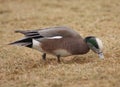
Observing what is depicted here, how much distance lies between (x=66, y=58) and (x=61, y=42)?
0.62m

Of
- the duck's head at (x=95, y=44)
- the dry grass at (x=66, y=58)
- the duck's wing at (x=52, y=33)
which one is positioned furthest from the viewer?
the duck's wing at (x=52, y=33)

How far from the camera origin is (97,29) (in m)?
9.08

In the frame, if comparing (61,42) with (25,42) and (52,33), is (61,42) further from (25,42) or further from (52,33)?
(25,42)

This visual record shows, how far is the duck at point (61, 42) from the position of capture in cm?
622

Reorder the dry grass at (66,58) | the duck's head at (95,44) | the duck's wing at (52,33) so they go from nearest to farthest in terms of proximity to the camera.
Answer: the dry grass at (66,58), the duck's head at (95,44), the duck's wing at (52,33)

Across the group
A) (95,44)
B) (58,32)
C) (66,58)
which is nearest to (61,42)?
(58,32)

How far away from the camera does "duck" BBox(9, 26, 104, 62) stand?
20.4 ft

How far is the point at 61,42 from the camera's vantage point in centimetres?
623

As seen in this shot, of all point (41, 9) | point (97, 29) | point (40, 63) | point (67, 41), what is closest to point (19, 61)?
point (40, 63)

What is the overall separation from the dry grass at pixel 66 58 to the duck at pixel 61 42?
0.58 ft

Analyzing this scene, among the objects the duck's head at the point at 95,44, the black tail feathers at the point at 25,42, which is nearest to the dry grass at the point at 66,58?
the duck's head at the point at 95,44

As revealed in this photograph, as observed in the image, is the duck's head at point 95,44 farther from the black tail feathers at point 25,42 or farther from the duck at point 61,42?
the black tail feathers at point 25,42

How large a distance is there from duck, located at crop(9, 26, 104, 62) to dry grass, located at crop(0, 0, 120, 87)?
0.18 meters

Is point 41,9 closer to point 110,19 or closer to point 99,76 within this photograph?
point 110,19
